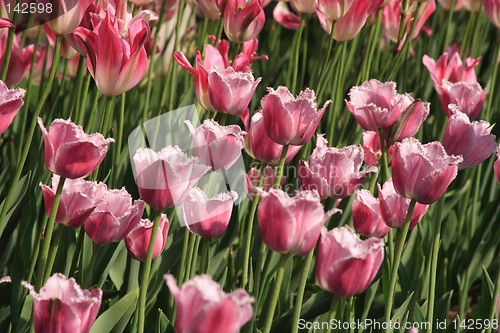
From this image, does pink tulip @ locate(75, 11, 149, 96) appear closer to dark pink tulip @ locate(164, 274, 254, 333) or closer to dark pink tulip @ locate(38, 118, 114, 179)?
dark pink tulip @ locate(38, 118, 114, 179)

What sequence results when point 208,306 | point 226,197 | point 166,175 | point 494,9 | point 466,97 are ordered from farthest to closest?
point 494,9, point 466,97, point 226,197, point 166,175, point 208,306

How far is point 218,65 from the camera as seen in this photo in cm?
161

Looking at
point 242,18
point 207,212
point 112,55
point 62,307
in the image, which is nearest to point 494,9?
Answer: point 242,18

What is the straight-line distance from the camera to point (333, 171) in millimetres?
1178

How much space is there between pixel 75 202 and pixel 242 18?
28.9 inches

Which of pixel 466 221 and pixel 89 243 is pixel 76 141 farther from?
pixel 466 221

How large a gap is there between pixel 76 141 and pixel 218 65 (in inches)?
24.1

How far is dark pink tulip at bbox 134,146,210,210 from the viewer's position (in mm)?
1001

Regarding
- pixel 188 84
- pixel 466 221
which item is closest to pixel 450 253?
pixel 466 221

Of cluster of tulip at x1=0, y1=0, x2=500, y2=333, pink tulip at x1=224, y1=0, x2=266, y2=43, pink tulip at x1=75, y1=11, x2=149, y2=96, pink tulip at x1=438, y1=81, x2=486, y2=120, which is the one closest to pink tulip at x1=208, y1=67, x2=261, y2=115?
cluster of tulip at x1=0, y1=0, x2=500, y2=333

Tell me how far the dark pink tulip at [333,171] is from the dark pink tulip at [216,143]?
11cm

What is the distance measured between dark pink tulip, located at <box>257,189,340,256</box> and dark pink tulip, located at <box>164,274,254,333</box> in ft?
0.82

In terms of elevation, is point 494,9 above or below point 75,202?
above

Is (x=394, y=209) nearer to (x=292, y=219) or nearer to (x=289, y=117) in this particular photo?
(x=289, y=117)
